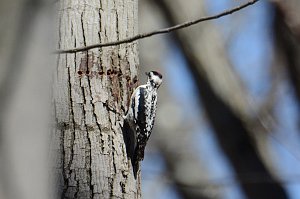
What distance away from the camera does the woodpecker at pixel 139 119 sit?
4145mm

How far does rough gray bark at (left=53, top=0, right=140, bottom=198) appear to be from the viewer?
3.91 metres

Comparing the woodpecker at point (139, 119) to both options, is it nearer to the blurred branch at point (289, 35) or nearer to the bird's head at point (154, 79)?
the bird's head at point (154, 79)

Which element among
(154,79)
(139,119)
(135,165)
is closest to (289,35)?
(154,79)

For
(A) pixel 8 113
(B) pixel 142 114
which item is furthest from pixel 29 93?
(B) pixel 142 114

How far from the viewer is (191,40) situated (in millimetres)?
6492

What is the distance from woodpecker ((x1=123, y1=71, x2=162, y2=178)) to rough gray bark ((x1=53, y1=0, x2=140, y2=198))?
6 cm

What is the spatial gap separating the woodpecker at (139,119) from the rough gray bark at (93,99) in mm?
60

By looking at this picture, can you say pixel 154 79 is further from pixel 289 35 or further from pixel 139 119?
pixel 289 35

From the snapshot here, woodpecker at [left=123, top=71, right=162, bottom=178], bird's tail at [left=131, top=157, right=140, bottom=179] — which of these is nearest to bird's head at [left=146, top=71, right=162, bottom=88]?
woodpecker at [left=123, top=71, right=162, bottom=178]

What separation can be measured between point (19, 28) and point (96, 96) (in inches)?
105

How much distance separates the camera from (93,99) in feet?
13.2

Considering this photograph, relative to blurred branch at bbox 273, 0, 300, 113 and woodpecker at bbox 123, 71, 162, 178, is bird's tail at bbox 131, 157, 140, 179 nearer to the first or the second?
woodpecker at bbox 123, 71, 162, 178

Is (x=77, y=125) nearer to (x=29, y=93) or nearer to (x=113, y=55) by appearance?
(x=113, y=55)

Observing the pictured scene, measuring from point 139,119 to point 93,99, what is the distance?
645 mm
